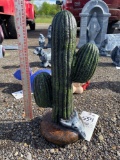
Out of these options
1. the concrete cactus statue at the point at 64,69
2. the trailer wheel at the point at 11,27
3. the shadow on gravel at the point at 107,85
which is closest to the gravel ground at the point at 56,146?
the shadow on gravel at the point at 107,85

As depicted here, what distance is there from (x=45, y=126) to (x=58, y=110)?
208mm

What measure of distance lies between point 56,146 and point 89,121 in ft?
1.47

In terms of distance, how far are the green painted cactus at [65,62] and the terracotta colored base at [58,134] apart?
0.51 feet

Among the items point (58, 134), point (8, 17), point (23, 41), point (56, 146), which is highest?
point (8, 17)

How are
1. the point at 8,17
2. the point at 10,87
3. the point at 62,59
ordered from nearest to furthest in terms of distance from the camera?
1. the point at 62,59
2. the point at 10,87
3. the point at 8,17

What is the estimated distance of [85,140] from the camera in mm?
1597

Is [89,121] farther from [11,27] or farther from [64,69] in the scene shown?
[11,27]

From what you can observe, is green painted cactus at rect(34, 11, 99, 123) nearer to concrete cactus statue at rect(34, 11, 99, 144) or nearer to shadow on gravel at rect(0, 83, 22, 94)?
concrete cactus statue at rect(34, 11, 99, 144)

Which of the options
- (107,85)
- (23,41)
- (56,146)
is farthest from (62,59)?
(107,85)

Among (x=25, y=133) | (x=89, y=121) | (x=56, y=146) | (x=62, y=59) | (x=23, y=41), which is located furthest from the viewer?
(x=89, y=121)

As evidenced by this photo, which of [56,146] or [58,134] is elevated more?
[58,134]

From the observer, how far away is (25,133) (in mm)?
1650

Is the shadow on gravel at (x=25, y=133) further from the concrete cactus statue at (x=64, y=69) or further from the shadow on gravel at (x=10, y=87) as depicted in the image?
the shadow on gravel at (x=10, y=87)

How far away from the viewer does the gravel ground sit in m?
1.47
